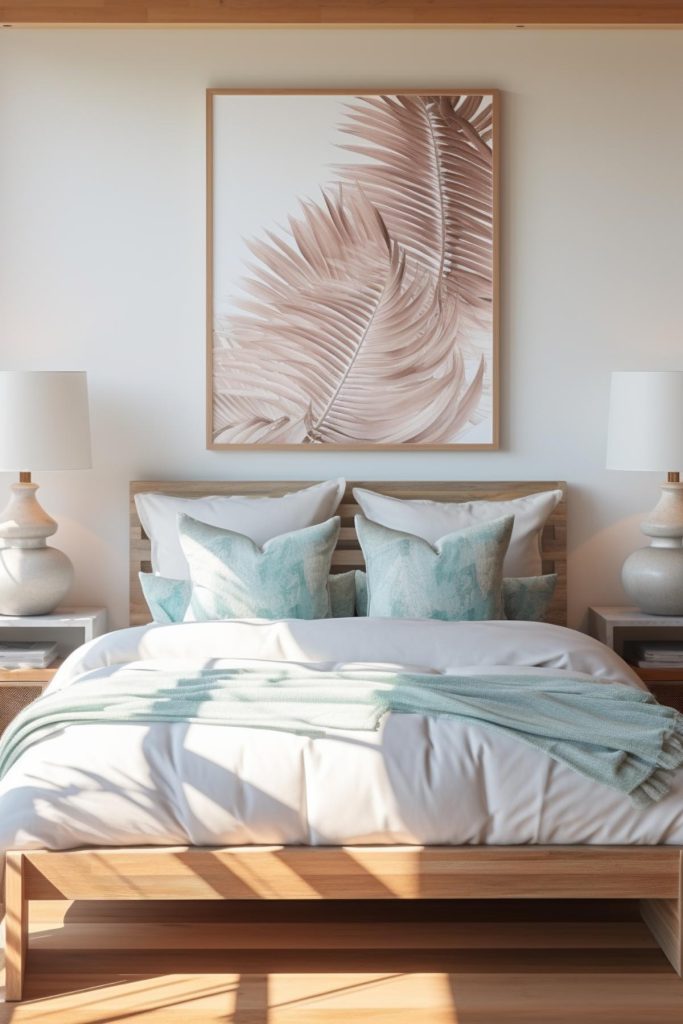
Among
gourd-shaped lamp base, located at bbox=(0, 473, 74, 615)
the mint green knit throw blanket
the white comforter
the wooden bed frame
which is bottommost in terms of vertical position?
the wooden bed frame

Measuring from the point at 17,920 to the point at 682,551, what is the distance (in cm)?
272

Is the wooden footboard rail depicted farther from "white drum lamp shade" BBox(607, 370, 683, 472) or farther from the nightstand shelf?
"white drum lamp shade" BBox(607, 370, 683, 472)

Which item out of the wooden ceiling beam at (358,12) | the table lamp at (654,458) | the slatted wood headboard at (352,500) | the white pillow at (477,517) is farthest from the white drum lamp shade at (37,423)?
the table lamp at (654,458)

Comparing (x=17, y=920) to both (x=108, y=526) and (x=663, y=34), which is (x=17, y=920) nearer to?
(x=108, y=526)

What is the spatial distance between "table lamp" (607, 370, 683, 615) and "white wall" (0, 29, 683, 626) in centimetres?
29

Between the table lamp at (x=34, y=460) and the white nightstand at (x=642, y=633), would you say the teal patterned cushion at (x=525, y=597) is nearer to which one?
the white nightstand at (x=642, y=633)

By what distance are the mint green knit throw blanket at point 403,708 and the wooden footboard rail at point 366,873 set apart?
0.19m

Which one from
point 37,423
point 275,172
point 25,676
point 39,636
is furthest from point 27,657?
point 275,172

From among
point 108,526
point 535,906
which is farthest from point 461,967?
point 108,526

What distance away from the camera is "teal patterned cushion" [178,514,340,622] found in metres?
3.97

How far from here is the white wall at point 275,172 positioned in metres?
4.54

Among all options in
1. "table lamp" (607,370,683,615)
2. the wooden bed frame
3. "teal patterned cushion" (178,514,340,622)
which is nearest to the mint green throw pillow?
"teal patterned cushion" (178,514,340,622)

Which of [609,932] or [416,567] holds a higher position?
[416,567]

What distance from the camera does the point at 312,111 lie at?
4.52 m
